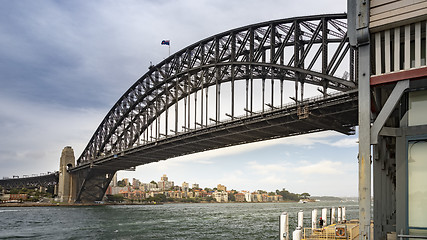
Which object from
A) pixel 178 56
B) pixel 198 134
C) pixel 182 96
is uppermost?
pixel 178 56

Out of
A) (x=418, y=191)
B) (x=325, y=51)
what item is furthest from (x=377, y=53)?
(x=325, y=51)

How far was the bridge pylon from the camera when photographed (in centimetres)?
13925

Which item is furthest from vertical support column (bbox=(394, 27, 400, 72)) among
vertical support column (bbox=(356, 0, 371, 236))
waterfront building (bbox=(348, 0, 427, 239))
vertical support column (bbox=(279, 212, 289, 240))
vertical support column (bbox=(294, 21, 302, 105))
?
vertical support column (bbox=(294, 21, 302, 105))

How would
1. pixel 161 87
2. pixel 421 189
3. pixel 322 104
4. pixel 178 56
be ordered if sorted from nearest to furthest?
1. pixel 421 189
2. pixel 322 104
3. pixel 178 56
4. pixel 161 87

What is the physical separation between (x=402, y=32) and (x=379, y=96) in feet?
16.8

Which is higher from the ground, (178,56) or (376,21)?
(178,56)

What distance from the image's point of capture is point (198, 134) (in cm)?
7462

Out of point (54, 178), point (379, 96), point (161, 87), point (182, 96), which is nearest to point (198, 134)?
point (182, 96)

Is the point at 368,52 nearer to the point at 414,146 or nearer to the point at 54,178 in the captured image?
the point at 414,146

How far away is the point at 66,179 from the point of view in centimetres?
14025

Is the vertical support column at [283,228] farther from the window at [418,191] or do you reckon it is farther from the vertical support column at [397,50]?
the vertical support column at [397,50]

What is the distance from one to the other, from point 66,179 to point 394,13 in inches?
5463

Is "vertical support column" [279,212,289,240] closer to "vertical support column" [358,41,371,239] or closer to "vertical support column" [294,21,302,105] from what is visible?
"vertical support column" [358,41,371,239]

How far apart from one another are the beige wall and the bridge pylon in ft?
449
